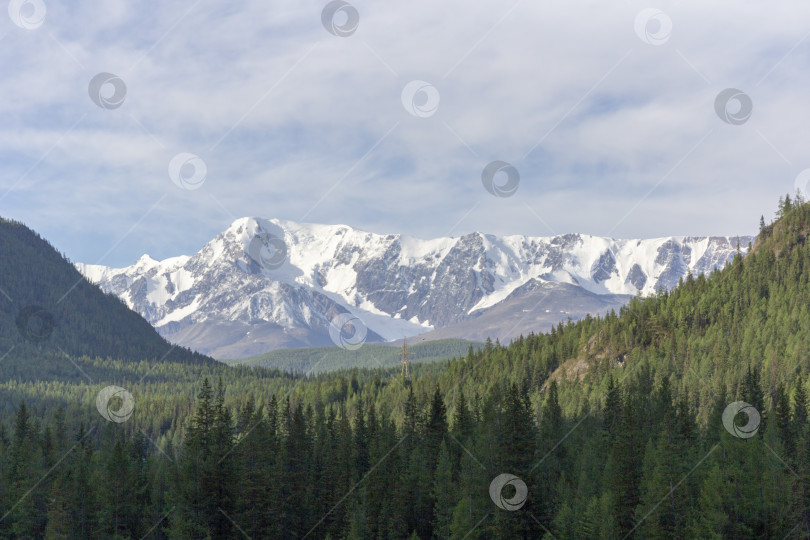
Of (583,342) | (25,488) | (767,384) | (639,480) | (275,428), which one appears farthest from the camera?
(583,342)

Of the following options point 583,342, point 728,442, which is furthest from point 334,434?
point 583,342

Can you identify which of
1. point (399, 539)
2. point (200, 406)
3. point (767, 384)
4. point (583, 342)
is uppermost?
point (583, 342)

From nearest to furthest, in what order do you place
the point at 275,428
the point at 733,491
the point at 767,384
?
the point at 733,491 < the point at 275,428 < the point at 767,384

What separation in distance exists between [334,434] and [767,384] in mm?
84752

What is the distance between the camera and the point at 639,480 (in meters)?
71.7

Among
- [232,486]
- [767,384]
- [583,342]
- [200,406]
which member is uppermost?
[583,342]

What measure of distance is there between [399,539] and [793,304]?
139m

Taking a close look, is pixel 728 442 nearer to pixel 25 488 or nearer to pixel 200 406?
pixel 200 406

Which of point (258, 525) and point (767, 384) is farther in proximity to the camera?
point (767, 384)

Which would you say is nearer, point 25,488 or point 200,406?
point 200,406


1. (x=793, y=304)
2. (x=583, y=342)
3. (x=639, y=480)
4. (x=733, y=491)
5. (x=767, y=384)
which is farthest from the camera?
(x=583, y=342)

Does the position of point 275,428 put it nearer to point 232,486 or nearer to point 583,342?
point 232,486

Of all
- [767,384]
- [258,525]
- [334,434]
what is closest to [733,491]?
[258,525]

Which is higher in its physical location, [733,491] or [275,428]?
[275,428]
